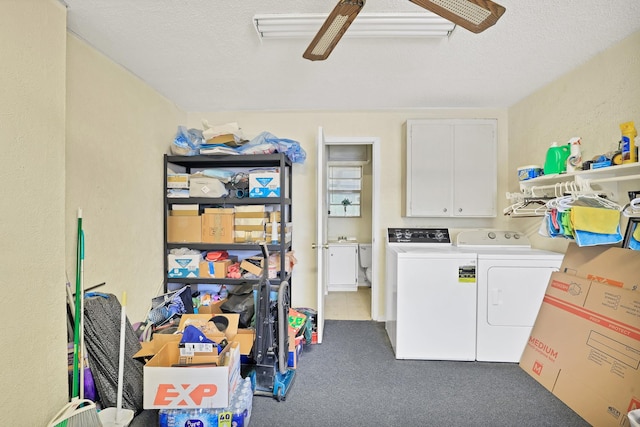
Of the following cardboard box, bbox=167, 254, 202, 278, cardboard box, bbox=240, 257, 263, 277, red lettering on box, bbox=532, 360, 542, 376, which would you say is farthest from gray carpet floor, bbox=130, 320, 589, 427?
cardboard box, bbox=167, 254, 202, 278

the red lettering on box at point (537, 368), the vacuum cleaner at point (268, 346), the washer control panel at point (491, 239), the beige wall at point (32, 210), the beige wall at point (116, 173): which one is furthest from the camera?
the washer control panel at point (491, 239)

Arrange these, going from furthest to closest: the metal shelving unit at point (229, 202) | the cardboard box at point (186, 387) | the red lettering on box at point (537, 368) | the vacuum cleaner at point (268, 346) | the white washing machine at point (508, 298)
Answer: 1. the metal shelving unit at point (229, 202)
2. the white washing machine at point (508, 298)
3. the red lettering on box at point (537, 368)
4. the vacuum cleaner at point (268, 346)
5. the cardboard box at point (186, 387)

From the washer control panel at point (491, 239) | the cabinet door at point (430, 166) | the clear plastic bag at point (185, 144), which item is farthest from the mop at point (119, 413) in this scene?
the washer control panel at point (491, 239)

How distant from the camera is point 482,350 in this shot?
2.37m

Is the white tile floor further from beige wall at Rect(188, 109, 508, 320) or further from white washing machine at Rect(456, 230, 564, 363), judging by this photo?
white washing machine at Rect(456, 230, 564, 363)

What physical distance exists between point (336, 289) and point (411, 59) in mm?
3438

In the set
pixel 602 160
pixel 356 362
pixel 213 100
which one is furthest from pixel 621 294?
pixel 213 100

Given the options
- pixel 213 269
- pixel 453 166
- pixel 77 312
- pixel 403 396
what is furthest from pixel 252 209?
pixel 453 166

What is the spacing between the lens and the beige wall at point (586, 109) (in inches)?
71.6

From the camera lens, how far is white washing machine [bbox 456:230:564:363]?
7.58 feet

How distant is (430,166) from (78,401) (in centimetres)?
308

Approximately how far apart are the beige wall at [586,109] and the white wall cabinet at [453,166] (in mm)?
303

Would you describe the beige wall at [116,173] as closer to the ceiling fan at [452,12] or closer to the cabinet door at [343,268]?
the ceiling fan at [452,12]

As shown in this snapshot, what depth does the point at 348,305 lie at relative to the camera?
12.6 ft
